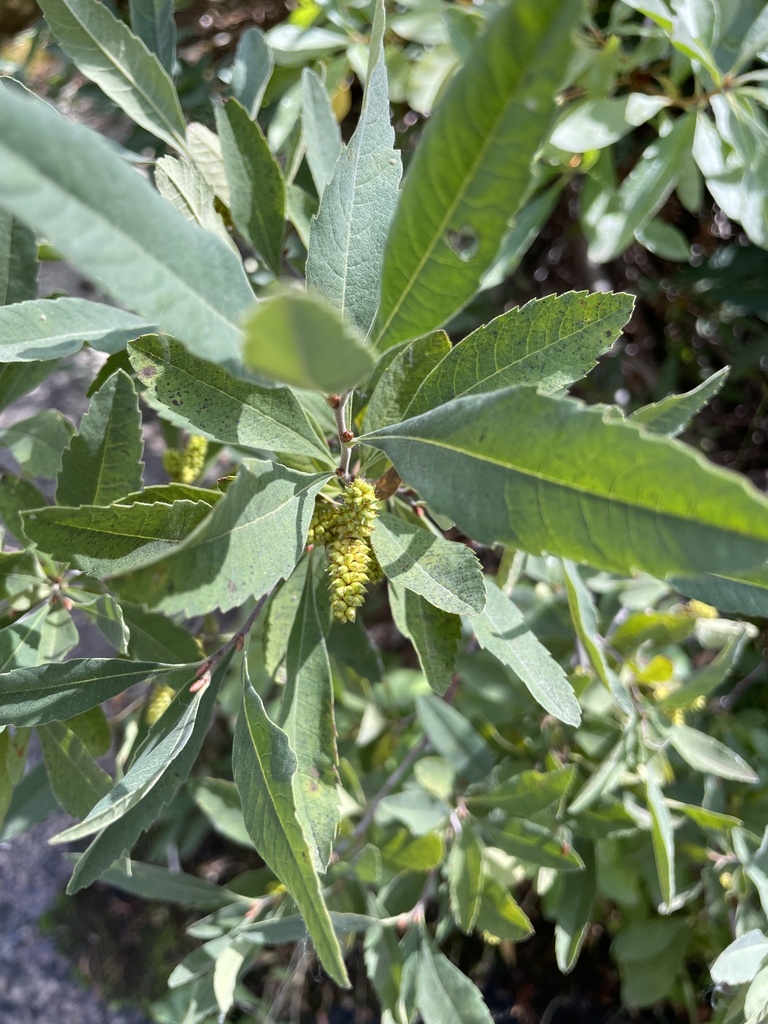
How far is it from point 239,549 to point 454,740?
3.13 feet

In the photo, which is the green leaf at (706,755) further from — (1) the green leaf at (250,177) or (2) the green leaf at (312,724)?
(1) the green leaf at (250,177)

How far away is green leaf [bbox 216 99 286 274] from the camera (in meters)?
0.85

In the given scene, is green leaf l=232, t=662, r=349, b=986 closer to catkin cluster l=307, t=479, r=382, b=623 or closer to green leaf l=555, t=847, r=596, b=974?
catkin cluster l=307, t=479, r=382, b=623

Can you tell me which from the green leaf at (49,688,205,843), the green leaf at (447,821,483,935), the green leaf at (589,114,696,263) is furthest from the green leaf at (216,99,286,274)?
the green leaf at (447,821,483,935)

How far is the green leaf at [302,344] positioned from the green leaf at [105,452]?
0.47m

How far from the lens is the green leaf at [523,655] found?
2.38ft

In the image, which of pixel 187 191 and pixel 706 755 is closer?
pixel 187 191

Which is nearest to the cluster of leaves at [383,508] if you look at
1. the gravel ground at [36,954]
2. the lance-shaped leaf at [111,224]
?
the lance-shaped leaf at [111,224]

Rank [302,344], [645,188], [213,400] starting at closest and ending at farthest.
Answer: [302,344] → [213,400] → [645,188]

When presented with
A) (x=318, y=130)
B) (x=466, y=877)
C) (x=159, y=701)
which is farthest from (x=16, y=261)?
(x=466, y=877)

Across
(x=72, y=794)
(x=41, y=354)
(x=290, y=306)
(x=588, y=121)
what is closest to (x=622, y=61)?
(x=588, y=121)

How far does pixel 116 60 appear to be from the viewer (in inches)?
33.7

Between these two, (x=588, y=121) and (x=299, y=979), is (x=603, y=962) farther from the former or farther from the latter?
(x=588, y=121)

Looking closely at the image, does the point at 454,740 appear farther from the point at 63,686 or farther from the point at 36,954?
the point at 36,954
